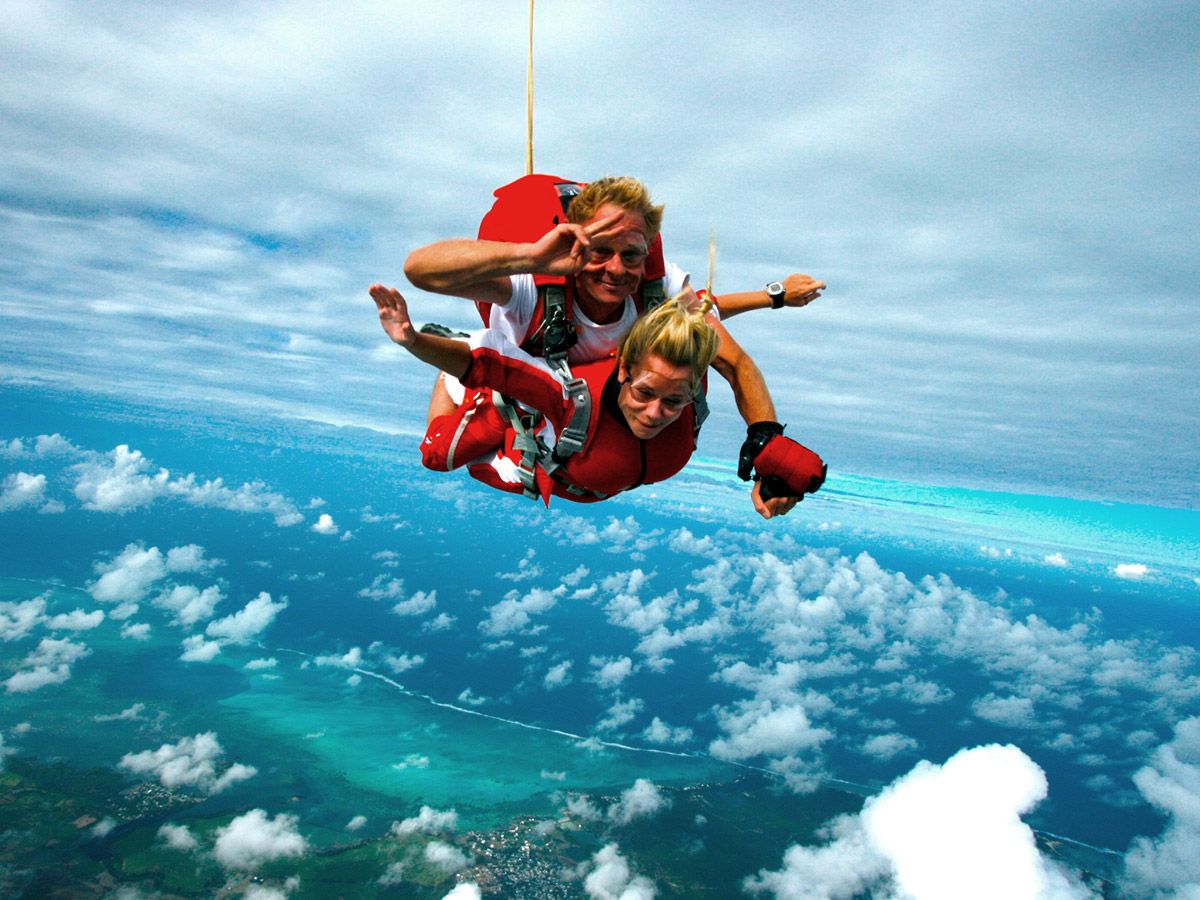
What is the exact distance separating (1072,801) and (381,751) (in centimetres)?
19490

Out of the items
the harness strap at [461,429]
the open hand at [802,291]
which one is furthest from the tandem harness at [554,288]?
the open hand at [802,291]

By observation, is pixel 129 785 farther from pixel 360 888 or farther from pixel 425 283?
pixel 425 283

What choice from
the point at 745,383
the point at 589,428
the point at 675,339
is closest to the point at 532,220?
the point at 675,339

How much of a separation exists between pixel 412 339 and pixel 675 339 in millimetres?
1417

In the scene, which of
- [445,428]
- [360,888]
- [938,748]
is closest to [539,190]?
[445,428]

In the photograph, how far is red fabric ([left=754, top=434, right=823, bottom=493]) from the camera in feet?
10.9

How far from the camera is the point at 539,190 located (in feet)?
12.6

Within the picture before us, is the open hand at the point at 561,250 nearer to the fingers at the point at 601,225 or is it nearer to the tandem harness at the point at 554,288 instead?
the fingers at the point at 601,225

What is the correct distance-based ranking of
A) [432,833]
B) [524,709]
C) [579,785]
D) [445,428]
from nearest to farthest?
[445,428] < [432,833] < [579,785] < [524,709]

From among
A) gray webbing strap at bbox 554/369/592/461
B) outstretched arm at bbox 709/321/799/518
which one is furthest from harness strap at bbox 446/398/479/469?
outstretched arm at bbox 709/321/799/518

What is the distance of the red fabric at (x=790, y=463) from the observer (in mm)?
3318

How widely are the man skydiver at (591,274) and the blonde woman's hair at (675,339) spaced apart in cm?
36

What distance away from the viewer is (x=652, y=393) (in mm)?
3455

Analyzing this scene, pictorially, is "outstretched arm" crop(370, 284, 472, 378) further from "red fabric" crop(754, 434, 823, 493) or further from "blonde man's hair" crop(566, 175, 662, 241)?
"red fabric" crop(754, 434, 823, 493)
